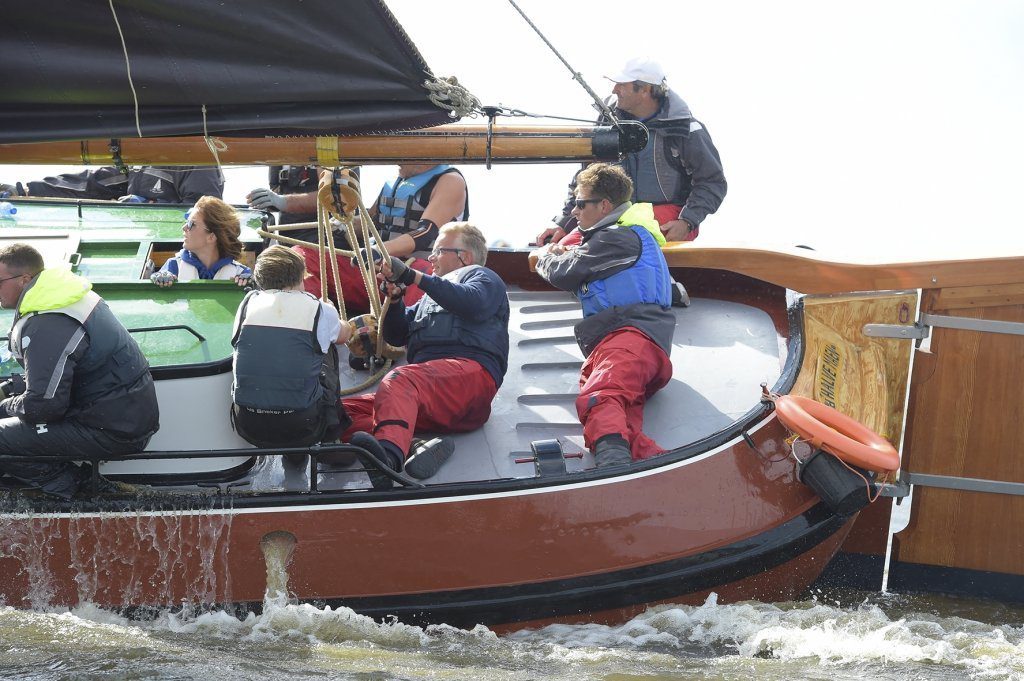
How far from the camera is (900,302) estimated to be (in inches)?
201

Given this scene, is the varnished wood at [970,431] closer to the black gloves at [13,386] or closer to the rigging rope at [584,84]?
the rigging rope at [584,84]

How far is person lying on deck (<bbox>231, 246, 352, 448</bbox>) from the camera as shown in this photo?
4602 millimetres

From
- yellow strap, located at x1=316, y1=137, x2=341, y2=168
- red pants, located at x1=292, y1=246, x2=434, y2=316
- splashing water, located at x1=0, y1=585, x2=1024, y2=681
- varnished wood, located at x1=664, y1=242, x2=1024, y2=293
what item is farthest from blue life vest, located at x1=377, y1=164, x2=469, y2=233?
splashing water, located at x1=0, y1=585, x2=1024, y2=681

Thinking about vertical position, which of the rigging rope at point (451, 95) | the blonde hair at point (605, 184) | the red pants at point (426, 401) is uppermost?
the rigging rope at point (451, 95)

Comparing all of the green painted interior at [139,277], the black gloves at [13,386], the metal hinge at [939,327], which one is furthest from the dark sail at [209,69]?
the metal hinge at [939,327]

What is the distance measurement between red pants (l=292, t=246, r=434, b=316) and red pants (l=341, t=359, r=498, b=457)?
0.99 meters

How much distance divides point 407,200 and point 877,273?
8.59 ft

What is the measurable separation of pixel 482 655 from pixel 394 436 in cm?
93

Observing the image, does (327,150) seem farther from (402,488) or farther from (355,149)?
(402,488)

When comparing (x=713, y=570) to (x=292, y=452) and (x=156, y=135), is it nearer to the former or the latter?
(x=292, y=452)

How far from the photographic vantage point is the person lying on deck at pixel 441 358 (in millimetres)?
4930

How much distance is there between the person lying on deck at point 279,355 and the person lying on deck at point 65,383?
15.1 inches

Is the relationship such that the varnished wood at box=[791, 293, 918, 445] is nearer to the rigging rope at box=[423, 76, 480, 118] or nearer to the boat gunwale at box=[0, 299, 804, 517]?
the boat gunwale at box=[0, 299, 804, 517]

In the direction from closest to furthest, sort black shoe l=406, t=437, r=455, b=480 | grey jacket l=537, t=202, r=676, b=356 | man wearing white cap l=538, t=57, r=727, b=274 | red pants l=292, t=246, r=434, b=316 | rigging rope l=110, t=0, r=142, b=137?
rigging rope l=110, t=0, r=142, b=137 → black shoe l=406, t=437, r=455, b=480 → grey jacket l=537, t=202, r=676, b=356 → red pants l=292, t=246, r=434, b=316 → man wearing white cap l=538, t=57, r=727, b=274
